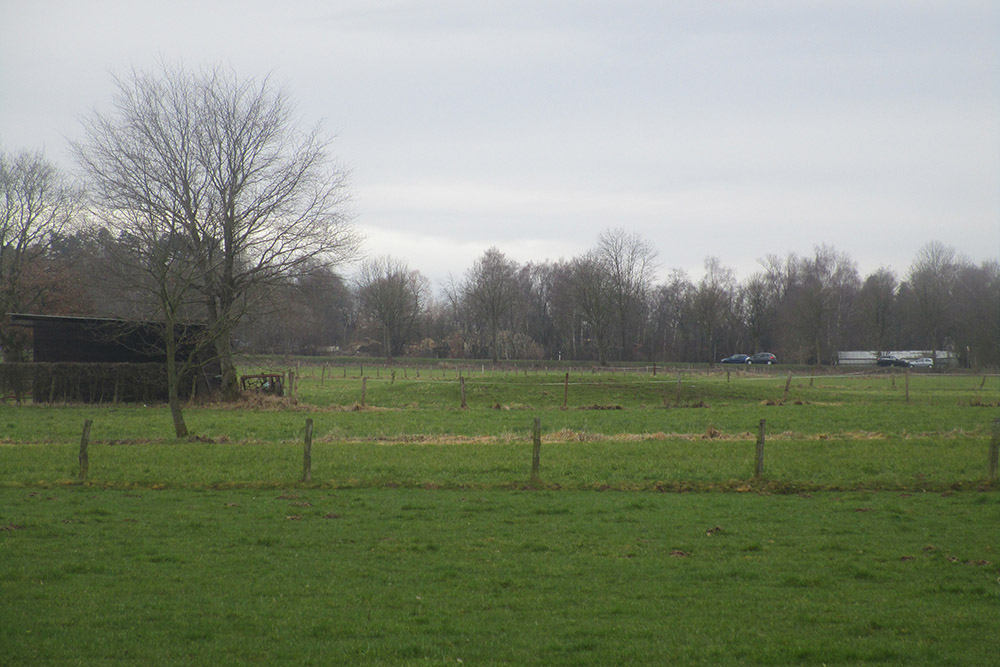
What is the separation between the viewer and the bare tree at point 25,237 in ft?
172

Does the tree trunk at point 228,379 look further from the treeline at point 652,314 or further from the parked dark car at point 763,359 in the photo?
the parked dark car at point 763,359

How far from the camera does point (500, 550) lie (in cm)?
1063

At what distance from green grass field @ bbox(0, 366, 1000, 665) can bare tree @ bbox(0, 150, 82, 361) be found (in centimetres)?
3583

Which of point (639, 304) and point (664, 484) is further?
point (639, 304)

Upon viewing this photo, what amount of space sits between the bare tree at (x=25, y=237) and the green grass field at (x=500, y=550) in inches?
1411

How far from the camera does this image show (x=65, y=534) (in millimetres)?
11141

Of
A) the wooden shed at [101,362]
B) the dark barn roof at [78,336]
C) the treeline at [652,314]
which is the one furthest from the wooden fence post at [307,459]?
the treeline at [652,314]

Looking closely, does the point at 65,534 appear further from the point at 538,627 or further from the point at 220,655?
the point at 538,627

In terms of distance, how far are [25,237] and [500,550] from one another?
184ft

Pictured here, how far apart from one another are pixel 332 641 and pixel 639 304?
108 m

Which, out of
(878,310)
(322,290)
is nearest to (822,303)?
(878,310)

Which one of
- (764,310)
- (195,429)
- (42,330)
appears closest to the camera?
(195,429)

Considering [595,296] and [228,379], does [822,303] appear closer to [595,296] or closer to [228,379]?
[595,296]

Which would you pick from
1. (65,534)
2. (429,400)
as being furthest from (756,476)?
(429,400)
